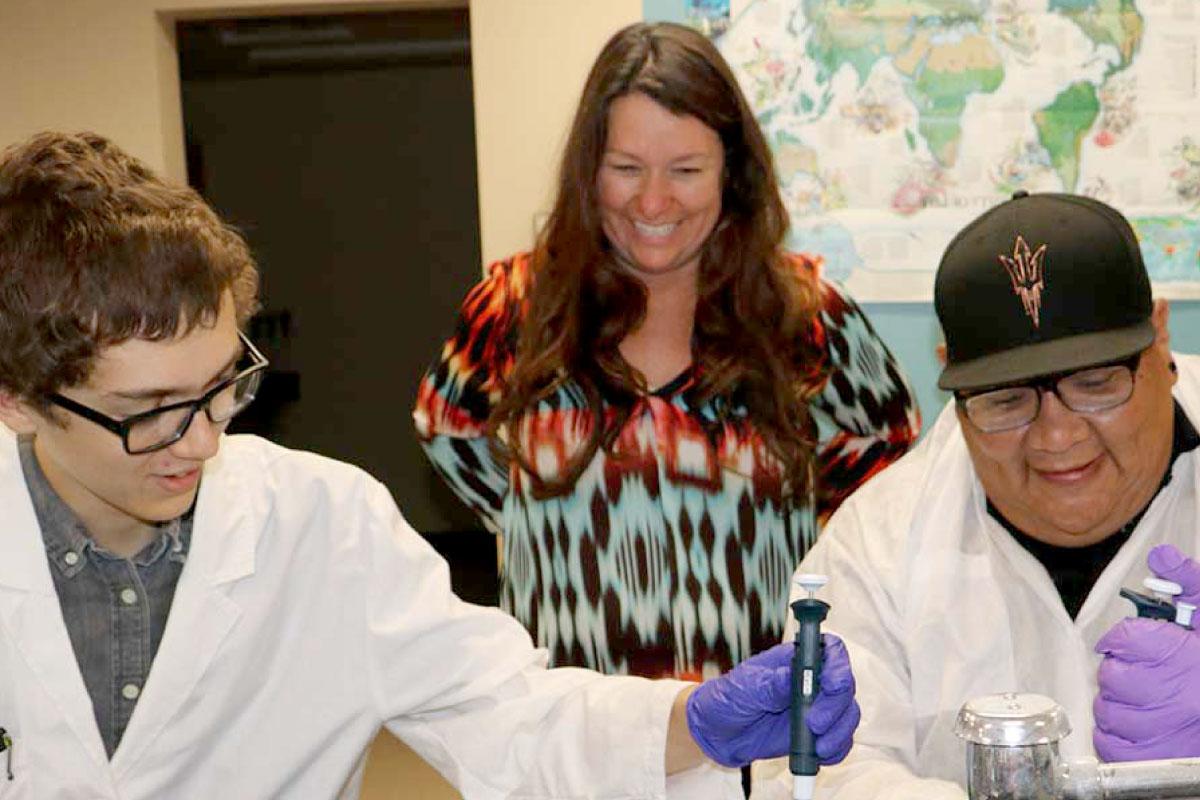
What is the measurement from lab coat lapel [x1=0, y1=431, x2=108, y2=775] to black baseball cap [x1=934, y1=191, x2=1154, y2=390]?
1.01 m

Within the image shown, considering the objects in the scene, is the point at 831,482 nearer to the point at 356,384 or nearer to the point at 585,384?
the point at 585,384

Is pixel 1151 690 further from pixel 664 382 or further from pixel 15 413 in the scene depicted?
pixel 15 413

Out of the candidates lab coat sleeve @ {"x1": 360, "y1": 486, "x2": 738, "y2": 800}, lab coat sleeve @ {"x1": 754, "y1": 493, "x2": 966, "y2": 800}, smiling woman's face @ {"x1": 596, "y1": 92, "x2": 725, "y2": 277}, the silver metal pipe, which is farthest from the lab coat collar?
the silver metal pipe

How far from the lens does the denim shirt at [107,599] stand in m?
1.58

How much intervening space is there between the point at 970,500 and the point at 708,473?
502 mm

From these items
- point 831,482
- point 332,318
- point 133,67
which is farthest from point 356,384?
point 831,482

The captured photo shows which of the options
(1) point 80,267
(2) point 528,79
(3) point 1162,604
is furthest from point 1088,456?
(2) point 528,79

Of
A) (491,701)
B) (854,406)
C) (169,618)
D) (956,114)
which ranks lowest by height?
(491,701)

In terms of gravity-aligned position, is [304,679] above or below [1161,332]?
below

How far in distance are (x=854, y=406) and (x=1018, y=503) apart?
0.66 meters

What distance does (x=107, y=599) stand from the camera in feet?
5.28

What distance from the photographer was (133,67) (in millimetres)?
3693

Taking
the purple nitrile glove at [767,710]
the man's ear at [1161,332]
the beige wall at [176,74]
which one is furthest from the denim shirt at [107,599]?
the beige wall at [176,74]

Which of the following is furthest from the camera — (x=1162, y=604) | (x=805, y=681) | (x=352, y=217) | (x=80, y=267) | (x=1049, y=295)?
(x=352, y=217)
